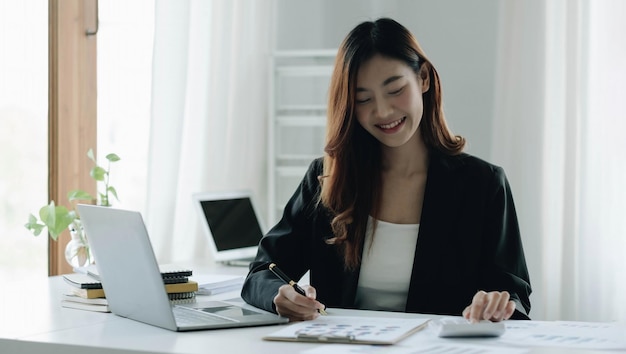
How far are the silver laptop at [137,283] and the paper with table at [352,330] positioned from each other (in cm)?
10

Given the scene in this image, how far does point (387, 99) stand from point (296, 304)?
2.01 ft

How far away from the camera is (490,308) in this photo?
1.70 metres

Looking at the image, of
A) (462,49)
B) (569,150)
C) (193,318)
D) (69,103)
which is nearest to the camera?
(193,318)

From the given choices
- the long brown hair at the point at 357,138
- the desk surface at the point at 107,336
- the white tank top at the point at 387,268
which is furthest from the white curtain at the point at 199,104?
the desk surface at the point at 107,336

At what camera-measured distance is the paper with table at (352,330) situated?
1545mm

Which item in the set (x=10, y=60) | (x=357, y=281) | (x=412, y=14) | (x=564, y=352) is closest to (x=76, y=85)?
(x=10, y=60)

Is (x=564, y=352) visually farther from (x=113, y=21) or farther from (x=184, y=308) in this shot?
(x=113, y=21)

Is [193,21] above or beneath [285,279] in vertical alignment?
above

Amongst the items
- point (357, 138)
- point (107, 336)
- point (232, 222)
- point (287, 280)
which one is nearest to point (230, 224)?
point (232, 222)

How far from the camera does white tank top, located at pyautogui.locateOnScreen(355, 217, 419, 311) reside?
216 centimetres

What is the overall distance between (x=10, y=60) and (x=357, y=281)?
2.12m

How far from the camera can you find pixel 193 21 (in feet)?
12.9

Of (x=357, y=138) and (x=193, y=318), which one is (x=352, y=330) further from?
(x=357, y=138)

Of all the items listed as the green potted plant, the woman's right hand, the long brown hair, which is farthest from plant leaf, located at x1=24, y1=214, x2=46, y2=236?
the woman's right hand
